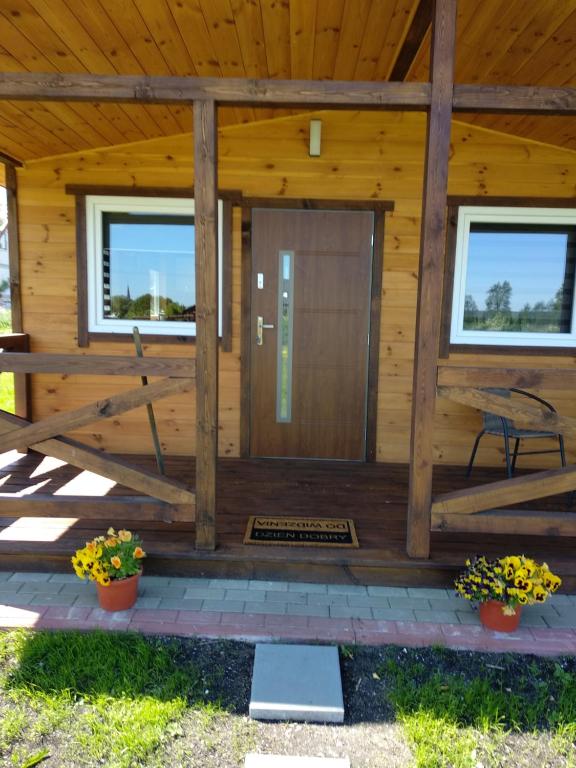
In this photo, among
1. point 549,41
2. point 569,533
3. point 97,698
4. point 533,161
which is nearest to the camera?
point 97,698

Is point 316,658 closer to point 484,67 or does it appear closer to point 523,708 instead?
point 523,708

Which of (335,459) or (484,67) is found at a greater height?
(484,67)

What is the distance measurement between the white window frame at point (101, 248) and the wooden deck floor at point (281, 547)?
110cm

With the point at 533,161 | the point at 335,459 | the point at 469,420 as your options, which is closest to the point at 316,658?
the point at 335,459

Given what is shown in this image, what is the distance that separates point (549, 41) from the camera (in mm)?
2725

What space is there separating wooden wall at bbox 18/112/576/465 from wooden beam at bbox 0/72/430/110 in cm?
157

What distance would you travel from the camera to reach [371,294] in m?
3.96

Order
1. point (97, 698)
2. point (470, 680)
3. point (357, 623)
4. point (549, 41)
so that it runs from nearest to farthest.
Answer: point (97, 698), point (470, 680), point (357, 623), point (549, 41)

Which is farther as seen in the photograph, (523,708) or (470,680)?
(470,680)

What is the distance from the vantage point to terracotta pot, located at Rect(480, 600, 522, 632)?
2182mm

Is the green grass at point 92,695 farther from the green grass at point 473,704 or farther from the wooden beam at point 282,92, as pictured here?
the wooden beam at point 282,92

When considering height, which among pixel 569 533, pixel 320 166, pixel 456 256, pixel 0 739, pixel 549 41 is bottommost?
pixel 0 739

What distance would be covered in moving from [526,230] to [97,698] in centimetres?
381

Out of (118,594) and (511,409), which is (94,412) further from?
(511,409)
